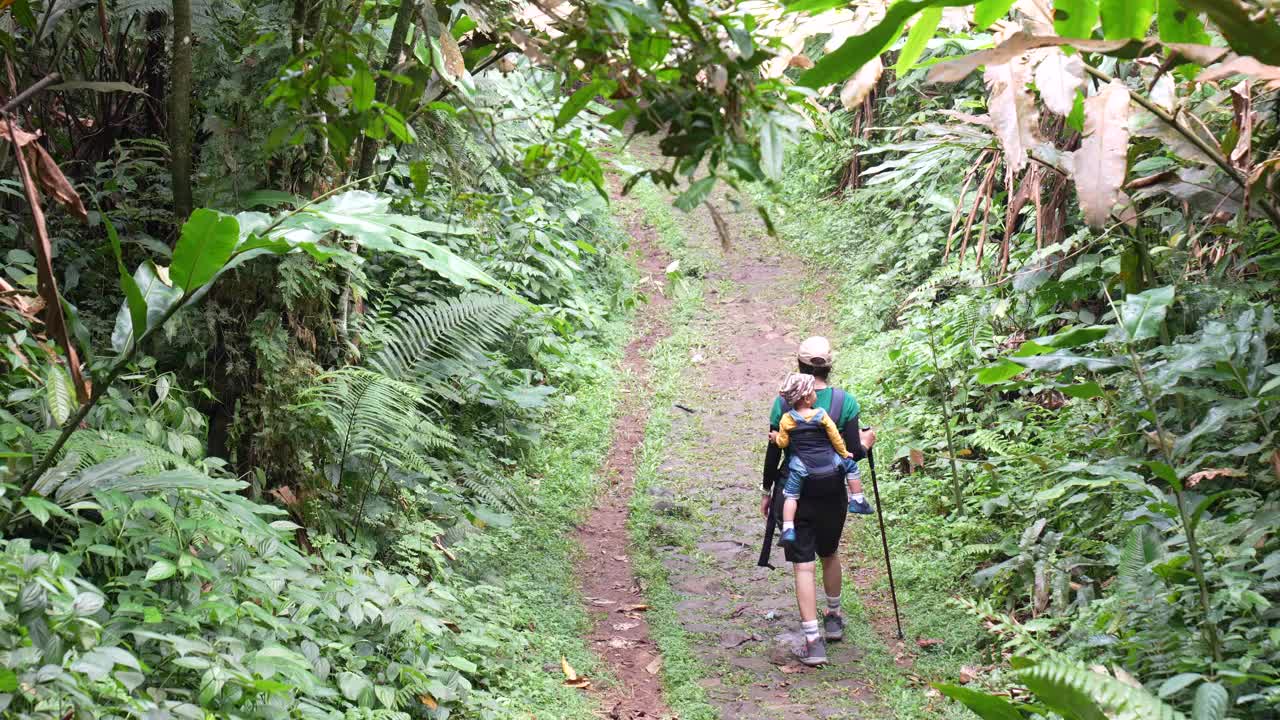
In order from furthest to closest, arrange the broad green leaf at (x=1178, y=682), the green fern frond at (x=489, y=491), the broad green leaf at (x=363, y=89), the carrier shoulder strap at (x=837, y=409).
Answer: the green fern frond at (x=489, y=491), the carrier shoulder strap at (x=837, y=409), the broad green leaf at (x=1178, y=682), the broad green leaf at (x=363, y=89)

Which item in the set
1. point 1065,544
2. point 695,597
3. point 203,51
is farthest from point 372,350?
point 1065,544

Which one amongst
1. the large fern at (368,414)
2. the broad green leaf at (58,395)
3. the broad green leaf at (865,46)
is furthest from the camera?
the large fern at (368,414)

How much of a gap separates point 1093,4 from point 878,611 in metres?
4.52

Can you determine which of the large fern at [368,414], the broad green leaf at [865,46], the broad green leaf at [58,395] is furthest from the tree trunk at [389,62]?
the broad green leaf at [865,46]

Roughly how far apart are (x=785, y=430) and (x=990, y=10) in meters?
3.68

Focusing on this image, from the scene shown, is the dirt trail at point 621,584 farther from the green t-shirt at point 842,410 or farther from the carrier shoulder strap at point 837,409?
the carrier shoulder strap at point 837,409

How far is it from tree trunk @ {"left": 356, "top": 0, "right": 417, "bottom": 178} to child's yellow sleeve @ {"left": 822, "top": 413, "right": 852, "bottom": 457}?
281 centimetres

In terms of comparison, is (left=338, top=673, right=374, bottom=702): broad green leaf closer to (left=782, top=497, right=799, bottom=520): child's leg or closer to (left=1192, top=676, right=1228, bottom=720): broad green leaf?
(left=782, top=497, right=799, bottom=520): child's leg

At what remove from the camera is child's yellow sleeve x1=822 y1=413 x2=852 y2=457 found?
18.5 feet

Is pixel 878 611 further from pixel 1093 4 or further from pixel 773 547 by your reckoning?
pixel 1093 4

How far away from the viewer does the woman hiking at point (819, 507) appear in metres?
5.60

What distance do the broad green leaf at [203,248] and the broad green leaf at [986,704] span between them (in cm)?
259

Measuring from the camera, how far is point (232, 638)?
3420mm

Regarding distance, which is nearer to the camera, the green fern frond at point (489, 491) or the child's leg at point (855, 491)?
the child's leg at point (855, 491)
